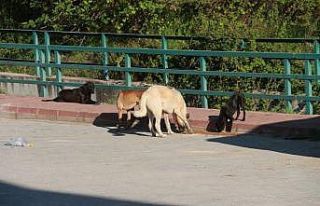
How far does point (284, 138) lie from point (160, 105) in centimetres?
204

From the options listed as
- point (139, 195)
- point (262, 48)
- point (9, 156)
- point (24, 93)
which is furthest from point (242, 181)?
point (24, 93)

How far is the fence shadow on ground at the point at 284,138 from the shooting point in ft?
40.0

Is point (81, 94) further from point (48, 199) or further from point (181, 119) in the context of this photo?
point (48, 199)

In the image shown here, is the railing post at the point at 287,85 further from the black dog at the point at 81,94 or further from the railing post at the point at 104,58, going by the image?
the railing post at the point at 104,58

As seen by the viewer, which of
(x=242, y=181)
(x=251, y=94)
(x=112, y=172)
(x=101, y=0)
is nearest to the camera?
(x=242, y=181)

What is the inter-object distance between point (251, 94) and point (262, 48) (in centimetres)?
249

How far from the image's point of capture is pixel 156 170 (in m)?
10.4

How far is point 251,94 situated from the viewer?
50.2 ft

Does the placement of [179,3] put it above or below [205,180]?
above

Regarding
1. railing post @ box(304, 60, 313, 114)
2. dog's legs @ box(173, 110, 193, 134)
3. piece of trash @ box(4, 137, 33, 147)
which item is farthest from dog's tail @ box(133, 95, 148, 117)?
railing post @ box(304, 60, 313, 114)

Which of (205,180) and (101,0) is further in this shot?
(101,0)

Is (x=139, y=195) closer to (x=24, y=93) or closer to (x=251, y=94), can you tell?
(x=251, y=94)

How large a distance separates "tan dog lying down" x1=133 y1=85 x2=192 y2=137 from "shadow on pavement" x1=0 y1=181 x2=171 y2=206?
4.28 metres

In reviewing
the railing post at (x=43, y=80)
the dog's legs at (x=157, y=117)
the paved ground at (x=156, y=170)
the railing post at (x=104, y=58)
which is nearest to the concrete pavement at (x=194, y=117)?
the paved ground at (x=156, y=170)
